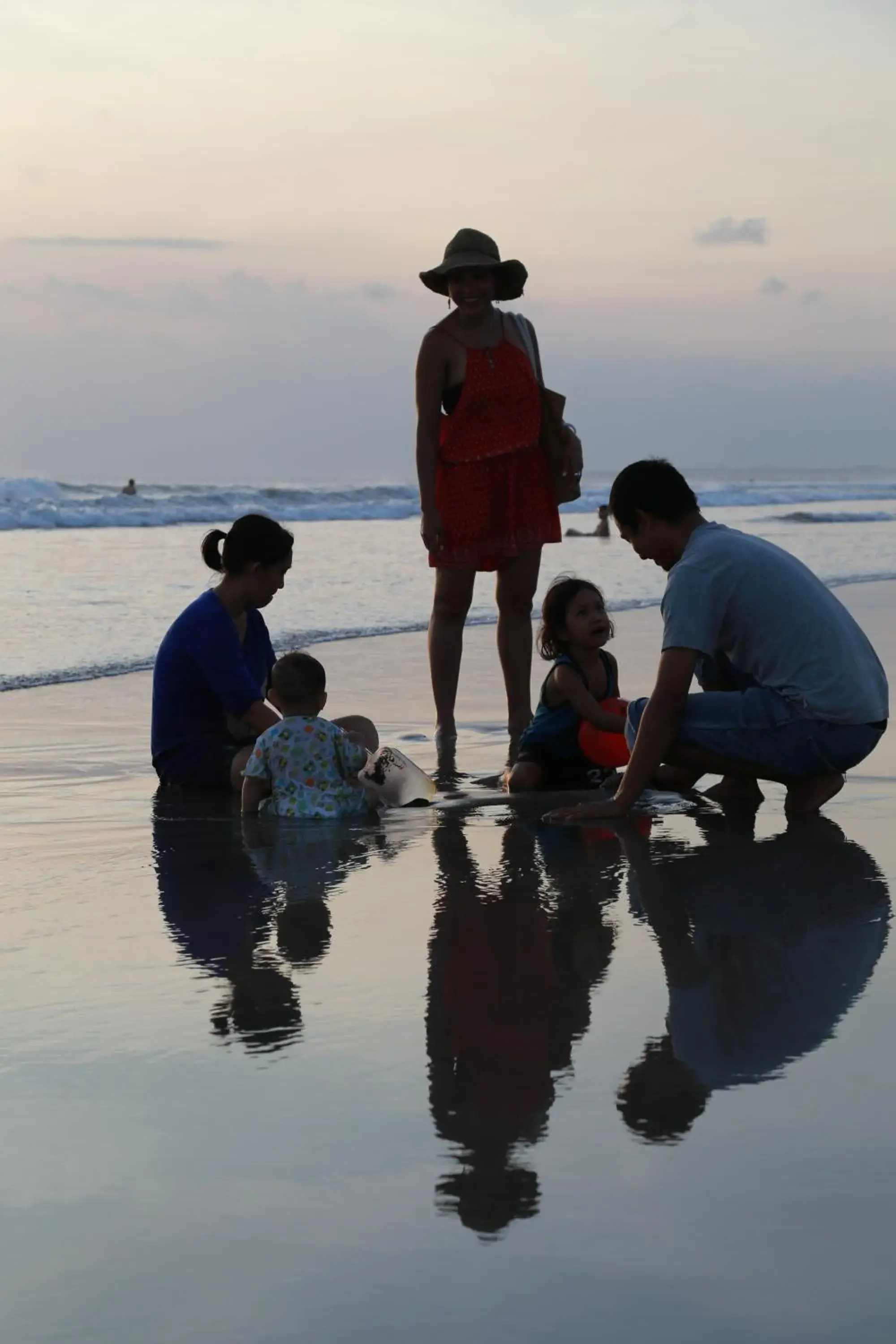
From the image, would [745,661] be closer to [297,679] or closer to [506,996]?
[297,679]

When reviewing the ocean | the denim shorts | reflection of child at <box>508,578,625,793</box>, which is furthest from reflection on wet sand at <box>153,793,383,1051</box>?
the ocean

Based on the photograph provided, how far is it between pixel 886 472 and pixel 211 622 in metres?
104

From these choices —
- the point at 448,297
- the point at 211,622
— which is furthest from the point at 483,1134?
the point at 448,297

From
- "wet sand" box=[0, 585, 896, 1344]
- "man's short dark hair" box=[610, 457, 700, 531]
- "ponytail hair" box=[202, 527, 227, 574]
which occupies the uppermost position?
"man's short dark hair" box=[610, 457, 700, 531]

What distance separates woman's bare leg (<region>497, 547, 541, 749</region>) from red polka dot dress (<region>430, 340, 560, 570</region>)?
3.0 inches

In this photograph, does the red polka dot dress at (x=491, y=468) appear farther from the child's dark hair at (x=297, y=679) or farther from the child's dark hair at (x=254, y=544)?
the child's dark hair at (x=297, y=679)

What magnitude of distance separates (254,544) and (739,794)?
1742 mm

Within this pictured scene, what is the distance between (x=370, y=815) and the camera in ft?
15.9

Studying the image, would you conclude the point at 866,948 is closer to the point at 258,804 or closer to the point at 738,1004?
the point at 738,1004

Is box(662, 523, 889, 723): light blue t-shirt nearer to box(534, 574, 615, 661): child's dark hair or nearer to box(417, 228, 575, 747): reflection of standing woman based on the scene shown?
box(534, 574, 615, 661): child's dark hair

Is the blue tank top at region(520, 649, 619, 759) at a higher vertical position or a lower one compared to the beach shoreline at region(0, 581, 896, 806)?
higher

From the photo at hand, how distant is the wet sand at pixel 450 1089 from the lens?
180cm

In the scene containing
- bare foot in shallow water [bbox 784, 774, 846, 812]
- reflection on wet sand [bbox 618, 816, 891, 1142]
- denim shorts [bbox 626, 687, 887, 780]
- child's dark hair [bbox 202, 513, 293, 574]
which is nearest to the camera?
reflection on wet sand [bbox 618, 816, 891, 1142]

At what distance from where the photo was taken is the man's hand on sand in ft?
15.0
